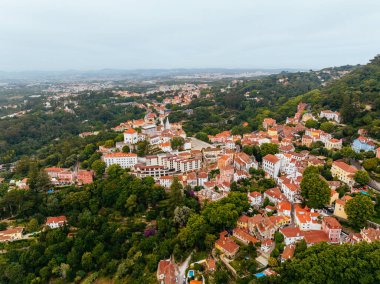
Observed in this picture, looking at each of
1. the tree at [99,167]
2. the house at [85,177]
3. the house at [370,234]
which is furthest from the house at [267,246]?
the house at [85,177]

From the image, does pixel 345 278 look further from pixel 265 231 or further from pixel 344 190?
pixel 344 190

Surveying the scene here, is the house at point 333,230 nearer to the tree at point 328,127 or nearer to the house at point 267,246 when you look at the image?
the house at point 267,246

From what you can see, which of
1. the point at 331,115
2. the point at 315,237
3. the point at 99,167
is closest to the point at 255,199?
the point at 315,237

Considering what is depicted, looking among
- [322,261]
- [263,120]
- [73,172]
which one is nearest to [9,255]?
[73,172]

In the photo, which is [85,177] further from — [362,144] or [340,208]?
[362,144]

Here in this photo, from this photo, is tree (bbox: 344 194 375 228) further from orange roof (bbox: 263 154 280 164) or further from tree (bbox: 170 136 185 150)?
tree (bbox: 170 136 185 150)

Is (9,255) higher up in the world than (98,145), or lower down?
lower down
